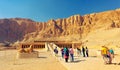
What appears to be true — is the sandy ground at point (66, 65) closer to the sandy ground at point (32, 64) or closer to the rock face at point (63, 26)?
the sandy ground at point (32, 64)

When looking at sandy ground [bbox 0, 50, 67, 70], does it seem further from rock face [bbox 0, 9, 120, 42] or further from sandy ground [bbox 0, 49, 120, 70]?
rock face [bbox 0, 9, 120, 42]

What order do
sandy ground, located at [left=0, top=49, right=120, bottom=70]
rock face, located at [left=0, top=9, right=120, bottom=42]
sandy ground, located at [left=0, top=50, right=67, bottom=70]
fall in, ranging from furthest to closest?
rock face, located at [left=0, top=9, right=120, bottom=42]
sandy ground, located at [left=0, top=50, right=67, bottom=70]
sandy ground, located at [left=0, top=49, right=120, bottom=70]

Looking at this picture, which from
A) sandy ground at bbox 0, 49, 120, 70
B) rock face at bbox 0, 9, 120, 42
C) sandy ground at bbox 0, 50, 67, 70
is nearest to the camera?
sandy ground at bbox 0, 49, 120, 70

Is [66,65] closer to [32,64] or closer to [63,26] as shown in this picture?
[32,64]

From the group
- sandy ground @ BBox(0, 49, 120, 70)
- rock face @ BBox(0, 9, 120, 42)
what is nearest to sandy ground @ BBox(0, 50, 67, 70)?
sandy ground @ BBox(0, 49, 120, 70)

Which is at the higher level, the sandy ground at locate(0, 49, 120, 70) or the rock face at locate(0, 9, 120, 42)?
the rock face at locate(0, 9, 120, 42)

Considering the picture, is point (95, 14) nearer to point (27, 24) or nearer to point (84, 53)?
point (27, 24)

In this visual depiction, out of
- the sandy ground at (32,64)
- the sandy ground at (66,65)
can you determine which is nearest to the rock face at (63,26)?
the sandy ground at (32,64)

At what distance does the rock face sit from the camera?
144 meters

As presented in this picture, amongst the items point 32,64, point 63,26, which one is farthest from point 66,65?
point 63,26

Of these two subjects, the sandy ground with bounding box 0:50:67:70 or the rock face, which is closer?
the sandy ground with bounding box 0:50:67:70

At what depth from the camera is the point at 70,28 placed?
16075 centimetres

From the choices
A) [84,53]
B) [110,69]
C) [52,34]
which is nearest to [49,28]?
[52,34]

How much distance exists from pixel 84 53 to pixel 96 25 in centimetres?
12499
